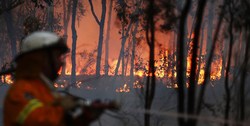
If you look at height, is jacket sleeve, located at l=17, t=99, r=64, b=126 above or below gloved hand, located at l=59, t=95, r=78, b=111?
below

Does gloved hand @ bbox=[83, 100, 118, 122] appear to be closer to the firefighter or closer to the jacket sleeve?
the firefighter

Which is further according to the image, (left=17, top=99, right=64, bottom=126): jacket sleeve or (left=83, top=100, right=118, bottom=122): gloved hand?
(left=83, top=100, right=118, bottom=122): gloved hand

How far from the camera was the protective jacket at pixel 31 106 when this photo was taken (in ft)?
8.75

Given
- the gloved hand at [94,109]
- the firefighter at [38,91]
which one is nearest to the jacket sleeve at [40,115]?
the firefighter at [38,91]

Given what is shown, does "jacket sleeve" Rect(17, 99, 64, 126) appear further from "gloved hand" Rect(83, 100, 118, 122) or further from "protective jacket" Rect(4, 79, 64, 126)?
"gloved hand" Rect(83, 100, 118, 122)

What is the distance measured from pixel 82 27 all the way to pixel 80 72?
9.00 metres

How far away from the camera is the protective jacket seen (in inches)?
105

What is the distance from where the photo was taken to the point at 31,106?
2.71m

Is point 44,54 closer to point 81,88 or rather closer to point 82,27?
point 81,88

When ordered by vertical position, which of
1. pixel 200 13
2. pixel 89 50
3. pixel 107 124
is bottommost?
pixel 107 124

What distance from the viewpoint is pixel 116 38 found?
191 feet

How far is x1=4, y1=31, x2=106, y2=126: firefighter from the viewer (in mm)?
2693

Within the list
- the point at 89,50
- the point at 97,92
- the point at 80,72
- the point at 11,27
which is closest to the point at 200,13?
the point at 97,92

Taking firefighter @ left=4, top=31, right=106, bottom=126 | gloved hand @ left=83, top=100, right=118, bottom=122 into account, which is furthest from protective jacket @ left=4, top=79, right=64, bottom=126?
gloved hand @ left=83, top=100, right=118, bottom=122
